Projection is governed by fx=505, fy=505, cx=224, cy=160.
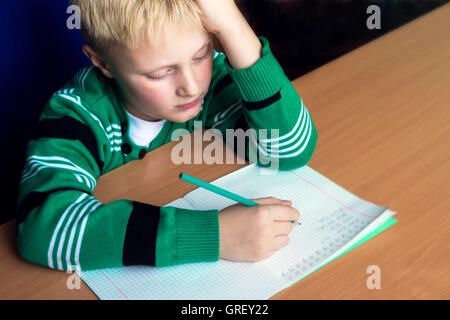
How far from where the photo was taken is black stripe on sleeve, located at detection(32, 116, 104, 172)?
2.90ft

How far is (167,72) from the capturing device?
87 centimetres

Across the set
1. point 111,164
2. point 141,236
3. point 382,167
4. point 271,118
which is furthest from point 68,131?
point 382,167

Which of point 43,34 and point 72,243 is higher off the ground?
point 43,34

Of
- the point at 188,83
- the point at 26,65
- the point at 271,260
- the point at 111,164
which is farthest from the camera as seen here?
the point at 26,65

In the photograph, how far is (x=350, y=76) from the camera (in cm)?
112

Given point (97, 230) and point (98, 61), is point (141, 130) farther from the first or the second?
point (97, 230)

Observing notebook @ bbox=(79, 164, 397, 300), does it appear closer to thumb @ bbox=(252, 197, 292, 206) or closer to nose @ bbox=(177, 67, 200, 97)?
thumb @ bbox=(252, 197, 292, 206)

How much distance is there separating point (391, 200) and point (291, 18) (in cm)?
218

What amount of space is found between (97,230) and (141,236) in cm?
7

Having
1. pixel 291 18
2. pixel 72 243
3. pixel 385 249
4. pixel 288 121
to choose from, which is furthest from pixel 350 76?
pixel 291 18

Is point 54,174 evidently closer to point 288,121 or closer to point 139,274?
point 139,274

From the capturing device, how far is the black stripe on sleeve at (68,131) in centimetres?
89

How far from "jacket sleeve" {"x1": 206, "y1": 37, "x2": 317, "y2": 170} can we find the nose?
0.09m

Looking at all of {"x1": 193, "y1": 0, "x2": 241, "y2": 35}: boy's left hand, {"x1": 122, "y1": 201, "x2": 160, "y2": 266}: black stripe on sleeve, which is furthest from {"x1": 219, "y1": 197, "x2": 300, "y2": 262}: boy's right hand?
{"x1": 193, "y1": 0, "x2": 241, "y2": 35}: boy's left hand
